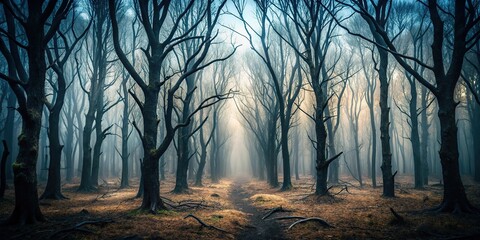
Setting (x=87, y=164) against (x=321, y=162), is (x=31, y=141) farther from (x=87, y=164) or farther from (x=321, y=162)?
(x=321, y=162)

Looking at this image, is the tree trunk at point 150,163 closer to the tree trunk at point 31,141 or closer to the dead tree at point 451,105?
the tree trunk at point 31,141

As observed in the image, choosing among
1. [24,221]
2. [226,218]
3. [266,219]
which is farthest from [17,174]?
[266,219]

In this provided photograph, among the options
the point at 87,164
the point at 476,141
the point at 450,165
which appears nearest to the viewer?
the point at 450,165

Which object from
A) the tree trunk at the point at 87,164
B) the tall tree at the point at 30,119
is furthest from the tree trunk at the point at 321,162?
the tree trunk at the point at 87,164

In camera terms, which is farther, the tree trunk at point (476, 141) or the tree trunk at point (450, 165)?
the tree trunk at point (476, 141)

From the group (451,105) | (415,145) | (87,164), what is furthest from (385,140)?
(87,164)

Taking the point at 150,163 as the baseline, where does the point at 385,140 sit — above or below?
above

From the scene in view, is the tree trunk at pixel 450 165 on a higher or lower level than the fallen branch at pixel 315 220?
higher

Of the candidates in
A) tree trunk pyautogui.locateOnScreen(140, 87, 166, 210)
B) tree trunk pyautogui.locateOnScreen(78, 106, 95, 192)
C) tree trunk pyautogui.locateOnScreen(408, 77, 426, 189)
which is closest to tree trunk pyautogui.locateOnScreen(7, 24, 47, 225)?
tree trunk pyautogui.locateOnScreen(140, 87, 166, 210)

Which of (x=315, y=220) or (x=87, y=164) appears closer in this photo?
(x=315, y=220)

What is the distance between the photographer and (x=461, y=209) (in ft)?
22.9

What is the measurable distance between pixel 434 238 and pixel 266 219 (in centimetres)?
443

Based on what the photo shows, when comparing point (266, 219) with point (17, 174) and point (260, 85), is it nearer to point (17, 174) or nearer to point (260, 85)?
point (17, 174)

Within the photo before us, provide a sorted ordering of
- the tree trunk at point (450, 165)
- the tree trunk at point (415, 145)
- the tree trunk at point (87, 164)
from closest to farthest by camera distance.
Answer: the tree trunk at point (450, 165), the tree trunk at point (87, 164), the tree trunk at point (415, 145)
